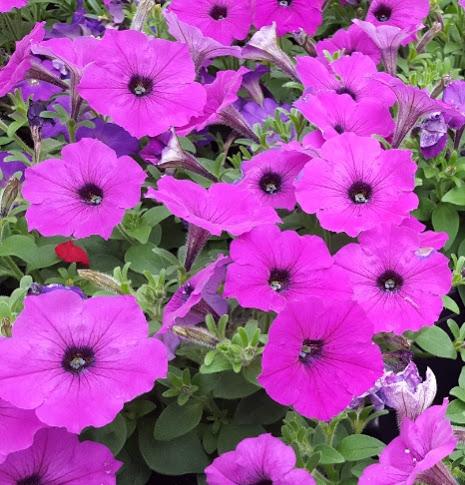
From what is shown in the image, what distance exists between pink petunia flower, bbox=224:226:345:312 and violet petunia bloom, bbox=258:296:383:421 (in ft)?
0.21

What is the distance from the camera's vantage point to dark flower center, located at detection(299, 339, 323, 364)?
0.90m

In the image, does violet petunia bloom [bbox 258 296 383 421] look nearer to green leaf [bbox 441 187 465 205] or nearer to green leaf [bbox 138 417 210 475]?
green leaf [bbox 138 417 210 475]

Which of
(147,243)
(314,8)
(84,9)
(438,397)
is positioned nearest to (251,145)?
(147,243)

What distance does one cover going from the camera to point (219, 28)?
1466 millimetres

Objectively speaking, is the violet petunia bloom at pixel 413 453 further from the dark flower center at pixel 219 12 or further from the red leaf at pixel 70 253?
the dark flower center at pixel 219 12

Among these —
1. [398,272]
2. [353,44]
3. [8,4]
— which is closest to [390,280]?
[398,272]

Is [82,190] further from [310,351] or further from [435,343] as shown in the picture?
[435,343]

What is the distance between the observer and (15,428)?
842 mm

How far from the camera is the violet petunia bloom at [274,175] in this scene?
112 centimetres

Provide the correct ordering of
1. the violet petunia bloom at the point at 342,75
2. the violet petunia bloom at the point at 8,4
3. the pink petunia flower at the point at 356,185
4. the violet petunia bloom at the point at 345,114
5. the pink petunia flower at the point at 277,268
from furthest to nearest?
the violet petunia bloom at the point at 8,4, the violet petunia bloom at the point at 342,75, the violet petunia bloom at the point at 345,114, the pink petunia flower at the point at 356,185, the pink petunia flower at the point at 277,268

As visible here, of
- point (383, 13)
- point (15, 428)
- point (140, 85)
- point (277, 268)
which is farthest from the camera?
point (383, 13)

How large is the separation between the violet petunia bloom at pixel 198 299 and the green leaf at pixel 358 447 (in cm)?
23

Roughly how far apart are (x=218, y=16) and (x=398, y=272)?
71cm

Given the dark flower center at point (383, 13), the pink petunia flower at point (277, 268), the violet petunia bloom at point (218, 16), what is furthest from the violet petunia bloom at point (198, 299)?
the dark flower center at point (383, 13)
